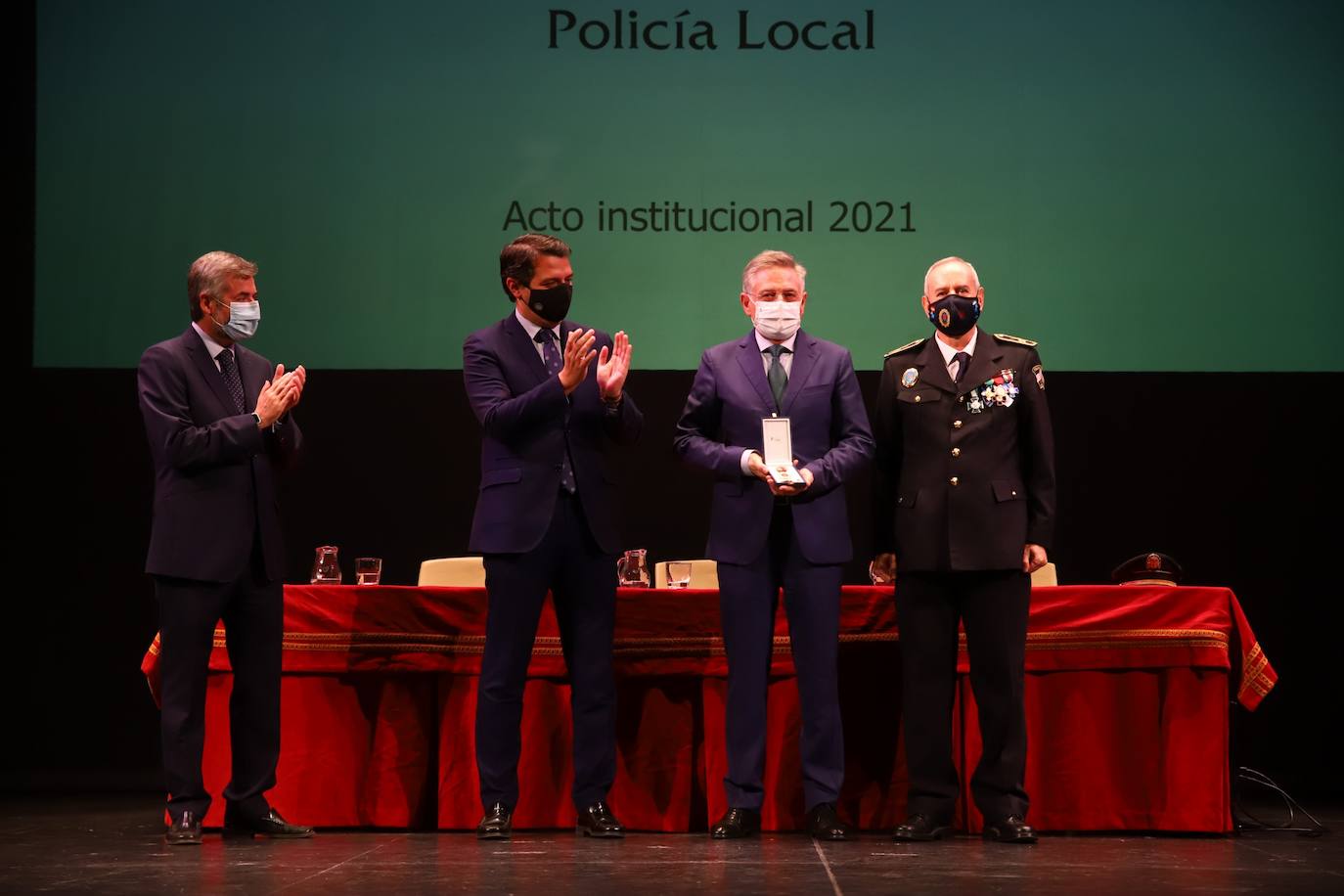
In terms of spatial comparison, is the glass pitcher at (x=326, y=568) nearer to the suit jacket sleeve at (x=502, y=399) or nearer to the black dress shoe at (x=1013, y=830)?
the suit jacket sleeve at (x=502, y=399)

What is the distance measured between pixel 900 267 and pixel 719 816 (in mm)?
2605

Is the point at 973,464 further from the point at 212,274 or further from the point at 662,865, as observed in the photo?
the point at 212,274

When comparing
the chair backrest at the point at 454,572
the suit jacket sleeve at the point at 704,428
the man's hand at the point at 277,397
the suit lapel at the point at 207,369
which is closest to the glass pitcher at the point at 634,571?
the suit jacket sleeve at the point at 704,428

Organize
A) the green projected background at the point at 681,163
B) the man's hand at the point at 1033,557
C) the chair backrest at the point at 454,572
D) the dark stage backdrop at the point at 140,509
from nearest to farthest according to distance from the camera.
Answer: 1. the man's hand at the point at 1033,557
2. the chair backrest at the point at 454,572
3. the green projected background at the point at 681,163
4. the dark stage backdrop at the point at 140,509

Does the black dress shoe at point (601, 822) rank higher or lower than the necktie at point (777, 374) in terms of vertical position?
lower

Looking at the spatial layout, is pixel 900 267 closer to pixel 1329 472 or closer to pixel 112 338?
pixel 1329 472

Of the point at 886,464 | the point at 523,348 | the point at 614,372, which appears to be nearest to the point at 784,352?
the point at 886,464

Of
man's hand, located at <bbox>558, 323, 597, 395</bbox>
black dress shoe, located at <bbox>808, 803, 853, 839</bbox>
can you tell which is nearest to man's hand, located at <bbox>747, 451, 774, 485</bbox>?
man's hand, located at <bbox>558, 323, 597, 395</bbox>

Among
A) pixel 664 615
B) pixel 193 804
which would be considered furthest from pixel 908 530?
pixel 193 804

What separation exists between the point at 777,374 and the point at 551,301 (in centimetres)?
70

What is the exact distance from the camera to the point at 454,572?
5.17m

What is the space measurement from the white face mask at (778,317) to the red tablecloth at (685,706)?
0.83 metres

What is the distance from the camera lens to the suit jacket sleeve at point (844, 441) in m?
3.99

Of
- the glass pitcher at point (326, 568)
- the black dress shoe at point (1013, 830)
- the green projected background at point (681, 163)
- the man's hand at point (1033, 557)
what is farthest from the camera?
the green projected background at point (681, 163)
